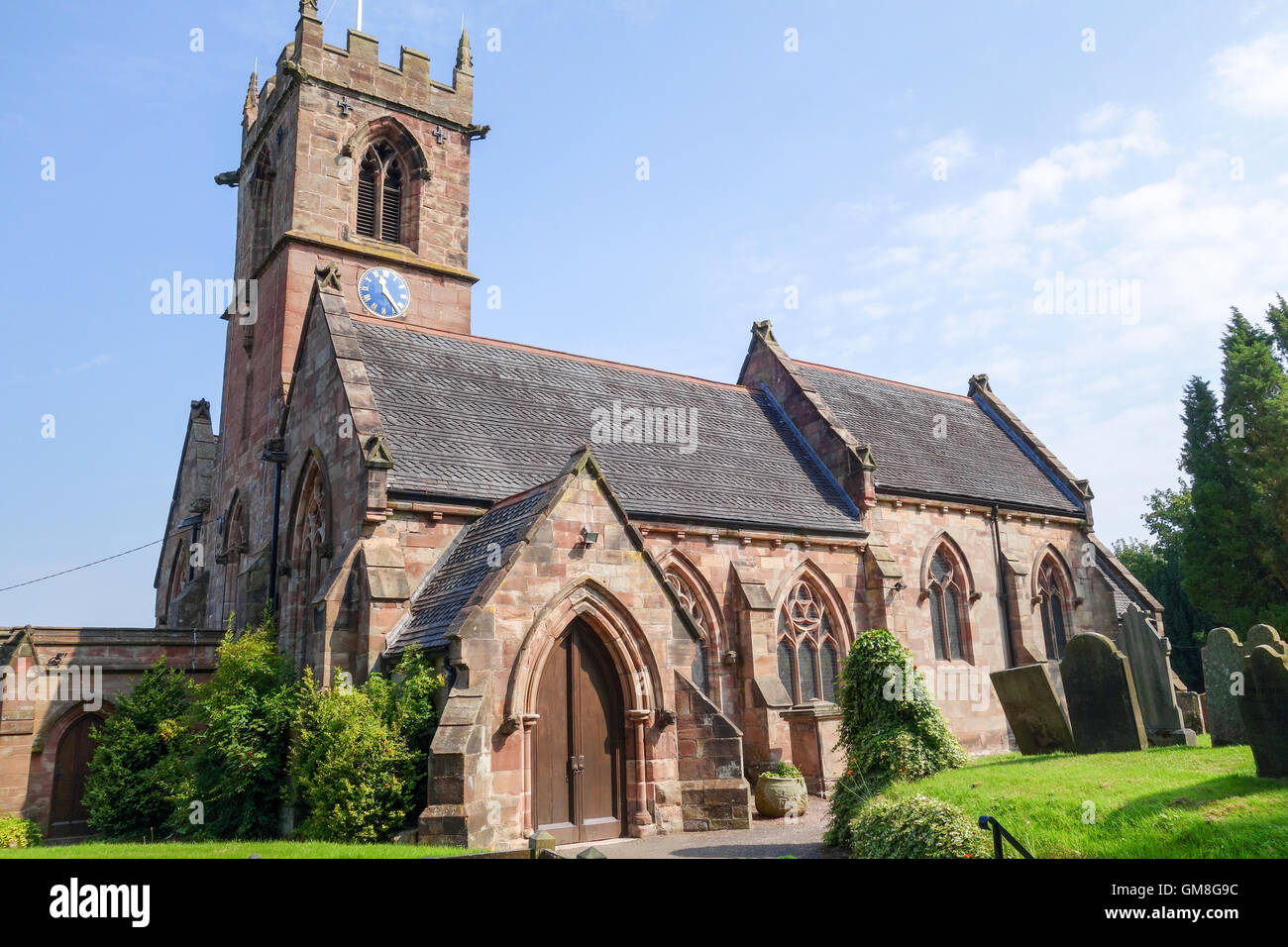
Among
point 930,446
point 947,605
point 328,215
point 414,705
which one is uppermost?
point 328,215

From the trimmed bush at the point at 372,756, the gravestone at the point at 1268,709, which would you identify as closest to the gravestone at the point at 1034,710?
the gravestone at the point at 1268,709

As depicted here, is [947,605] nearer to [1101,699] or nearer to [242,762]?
[1101,699]

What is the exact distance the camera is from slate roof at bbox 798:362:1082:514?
27.1 metres

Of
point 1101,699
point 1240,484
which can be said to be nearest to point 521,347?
point 1101,699

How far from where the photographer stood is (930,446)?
29.5m

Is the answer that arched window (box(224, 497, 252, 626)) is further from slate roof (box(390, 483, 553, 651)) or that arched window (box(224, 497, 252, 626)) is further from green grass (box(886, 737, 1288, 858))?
green grass (box(886, 737, 1288, 858))

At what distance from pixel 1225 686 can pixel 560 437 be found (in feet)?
44.8

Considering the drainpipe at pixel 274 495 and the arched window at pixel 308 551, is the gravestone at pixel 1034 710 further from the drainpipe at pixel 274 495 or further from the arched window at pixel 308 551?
the drainpipe at pixel 274 495

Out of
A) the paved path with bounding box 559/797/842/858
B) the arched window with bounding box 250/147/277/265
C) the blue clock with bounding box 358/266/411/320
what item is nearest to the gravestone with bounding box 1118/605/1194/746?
the paved path with bounding box 559/797/842/858

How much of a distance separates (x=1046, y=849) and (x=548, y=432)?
14060mm

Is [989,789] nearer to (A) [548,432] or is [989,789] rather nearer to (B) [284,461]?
(A) [548,432]

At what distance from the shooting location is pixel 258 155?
94.9ft

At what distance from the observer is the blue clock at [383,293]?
87.7 feet
